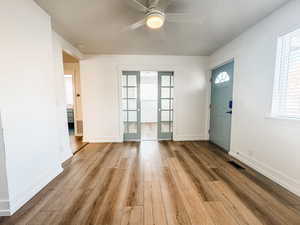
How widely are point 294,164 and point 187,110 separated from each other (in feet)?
8.27

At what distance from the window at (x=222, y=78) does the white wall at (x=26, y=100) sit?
368cm

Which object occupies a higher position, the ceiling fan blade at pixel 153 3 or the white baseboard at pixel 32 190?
the ceiling fan blade at pixel 153 3

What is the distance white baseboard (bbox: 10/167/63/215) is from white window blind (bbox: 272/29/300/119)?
359cm

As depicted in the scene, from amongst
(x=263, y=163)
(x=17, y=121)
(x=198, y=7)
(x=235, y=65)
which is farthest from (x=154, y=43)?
(x=263, y=163)

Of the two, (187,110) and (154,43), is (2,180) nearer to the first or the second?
(154,43)

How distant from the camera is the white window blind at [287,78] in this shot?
179cm

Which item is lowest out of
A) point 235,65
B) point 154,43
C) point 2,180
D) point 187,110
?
point 2,180

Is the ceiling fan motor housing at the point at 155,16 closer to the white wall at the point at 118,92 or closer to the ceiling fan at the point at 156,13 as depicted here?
the ceiling fan at the point at 156,13

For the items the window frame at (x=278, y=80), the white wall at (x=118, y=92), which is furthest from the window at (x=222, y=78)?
the window frame at (x=278, y=80)

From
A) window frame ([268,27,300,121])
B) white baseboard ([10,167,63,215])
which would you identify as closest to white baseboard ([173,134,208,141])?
window frame ([268,27,300,121])

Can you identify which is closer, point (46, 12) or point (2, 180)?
point (2, 180)

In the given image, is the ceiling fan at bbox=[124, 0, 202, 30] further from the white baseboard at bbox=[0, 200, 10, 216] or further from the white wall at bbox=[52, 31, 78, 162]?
the white baseboard at bbox=[0, 200, 10, 216]

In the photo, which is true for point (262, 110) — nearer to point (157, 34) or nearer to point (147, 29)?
point (157, 34)

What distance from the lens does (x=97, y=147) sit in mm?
3506
